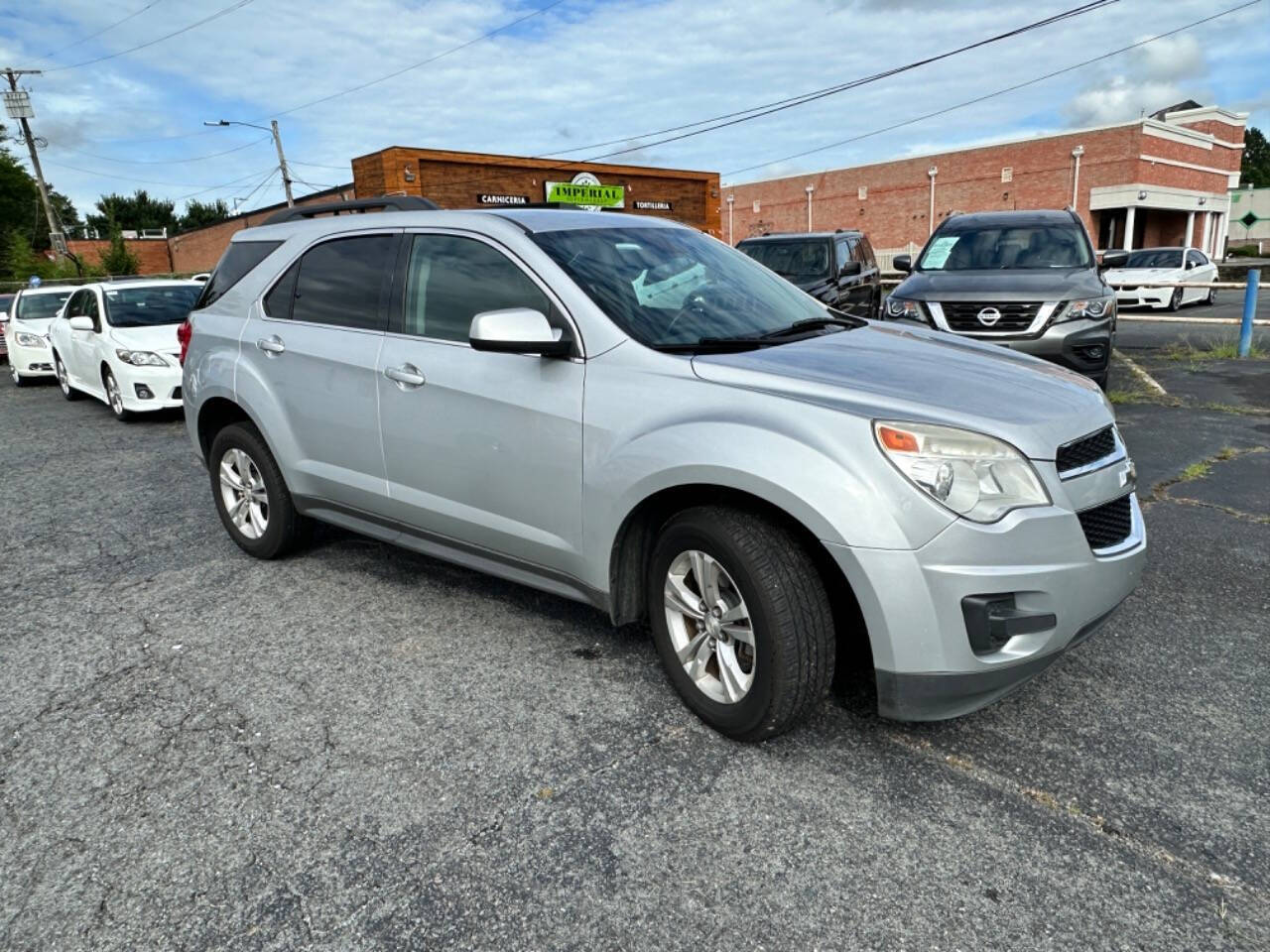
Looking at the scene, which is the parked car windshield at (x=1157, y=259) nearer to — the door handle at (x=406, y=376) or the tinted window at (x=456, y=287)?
→ the tinted window at (x=456, y=287)

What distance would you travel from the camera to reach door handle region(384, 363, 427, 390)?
372 cm

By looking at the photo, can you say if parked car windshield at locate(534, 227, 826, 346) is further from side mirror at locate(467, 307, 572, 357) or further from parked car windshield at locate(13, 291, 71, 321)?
parked car windshield at locate(13, 291, 71, 321)

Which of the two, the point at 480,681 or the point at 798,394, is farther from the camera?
the point at 480,681

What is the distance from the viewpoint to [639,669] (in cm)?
356

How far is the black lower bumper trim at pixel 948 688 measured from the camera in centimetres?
260

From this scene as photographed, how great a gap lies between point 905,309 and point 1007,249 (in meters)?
1.54

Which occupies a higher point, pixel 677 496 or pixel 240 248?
pixel 240 248

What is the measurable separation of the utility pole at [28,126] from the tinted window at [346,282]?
3881 centimetres

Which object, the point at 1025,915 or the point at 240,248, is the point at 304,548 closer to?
the point at 240,248

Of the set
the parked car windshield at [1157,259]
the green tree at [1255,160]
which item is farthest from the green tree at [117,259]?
the green tree at [1255,160]

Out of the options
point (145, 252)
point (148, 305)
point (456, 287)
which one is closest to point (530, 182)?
point (148, 305)

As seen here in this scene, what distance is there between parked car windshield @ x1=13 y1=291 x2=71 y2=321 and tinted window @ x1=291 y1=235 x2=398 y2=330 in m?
13.7

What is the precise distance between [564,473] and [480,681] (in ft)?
2.99

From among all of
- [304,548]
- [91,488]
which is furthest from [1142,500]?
[91,488]
